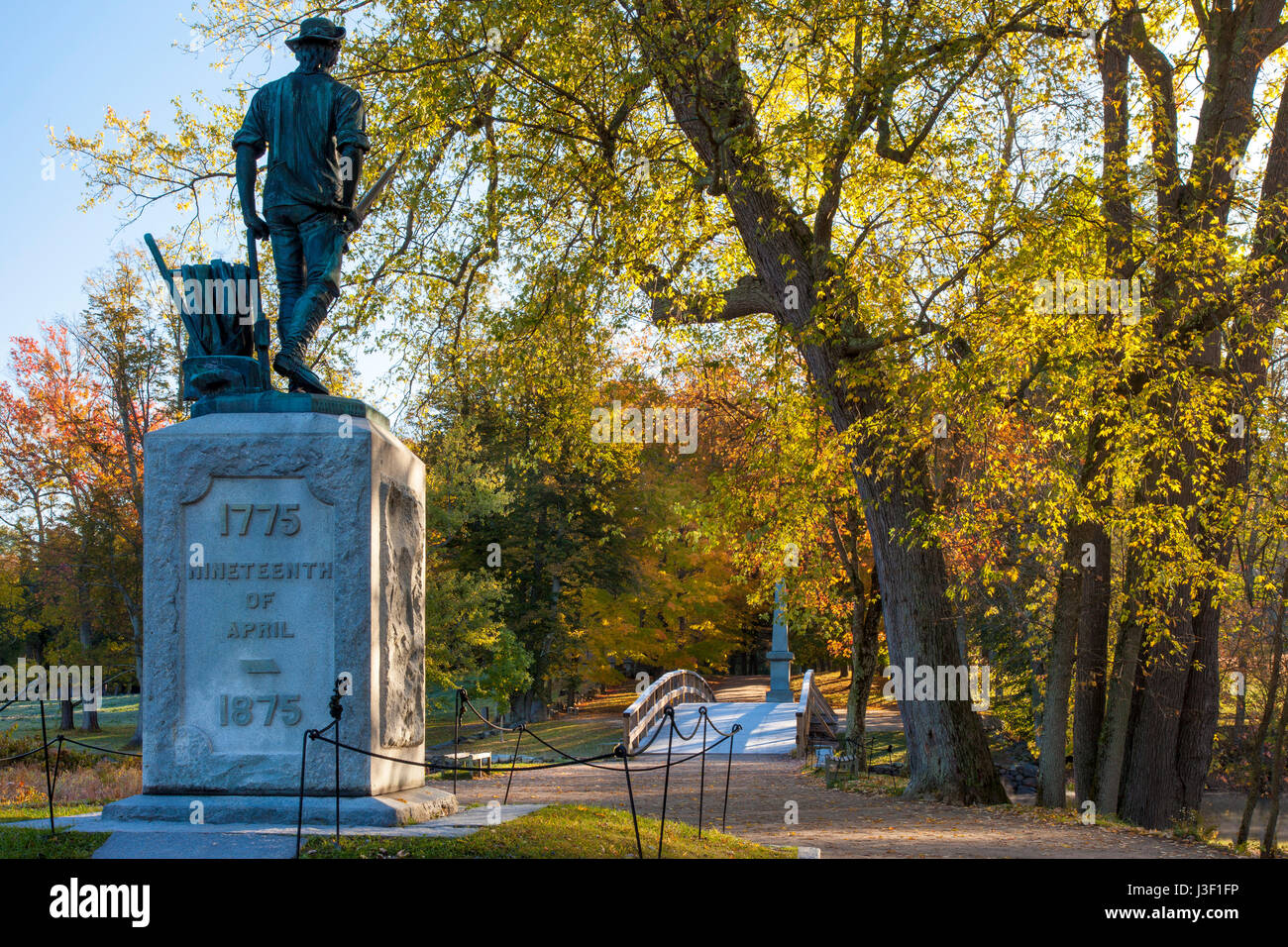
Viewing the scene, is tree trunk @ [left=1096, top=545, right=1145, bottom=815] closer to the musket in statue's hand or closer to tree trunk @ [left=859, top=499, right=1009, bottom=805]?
tree trunk @ [left=859, top=499, right=1009, bottom=805]

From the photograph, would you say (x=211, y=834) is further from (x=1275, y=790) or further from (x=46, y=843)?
(x=1275, y=790)

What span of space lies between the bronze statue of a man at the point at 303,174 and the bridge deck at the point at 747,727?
16.0m

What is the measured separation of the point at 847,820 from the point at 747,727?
49.0 ft

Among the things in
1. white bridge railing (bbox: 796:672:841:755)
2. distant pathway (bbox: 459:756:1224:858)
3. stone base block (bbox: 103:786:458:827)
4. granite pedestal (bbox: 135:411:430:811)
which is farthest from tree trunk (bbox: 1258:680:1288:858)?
white bridge railing (bbox: 796:672:841:755)

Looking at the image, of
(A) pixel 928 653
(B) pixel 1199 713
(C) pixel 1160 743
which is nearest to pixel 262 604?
(A) pixel 928 653

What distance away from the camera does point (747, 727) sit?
26906mm

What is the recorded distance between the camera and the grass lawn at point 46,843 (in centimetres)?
598

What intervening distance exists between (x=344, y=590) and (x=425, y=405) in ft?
30.9

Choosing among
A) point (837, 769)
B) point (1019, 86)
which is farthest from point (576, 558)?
point (1019, 86)

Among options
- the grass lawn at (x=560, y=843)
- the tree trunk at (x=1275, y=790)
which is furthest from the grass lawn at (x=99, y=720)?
the tree trunk at (x=1275, y=790)

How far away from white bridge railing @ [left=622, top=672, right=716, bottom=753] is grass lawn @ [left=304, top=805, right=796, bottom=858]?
1110 centimetres

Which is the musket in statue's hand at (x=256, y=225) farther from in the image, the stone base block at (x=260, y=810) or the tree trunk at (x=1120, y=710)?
the tree trunk at (x=1120, y=710)
